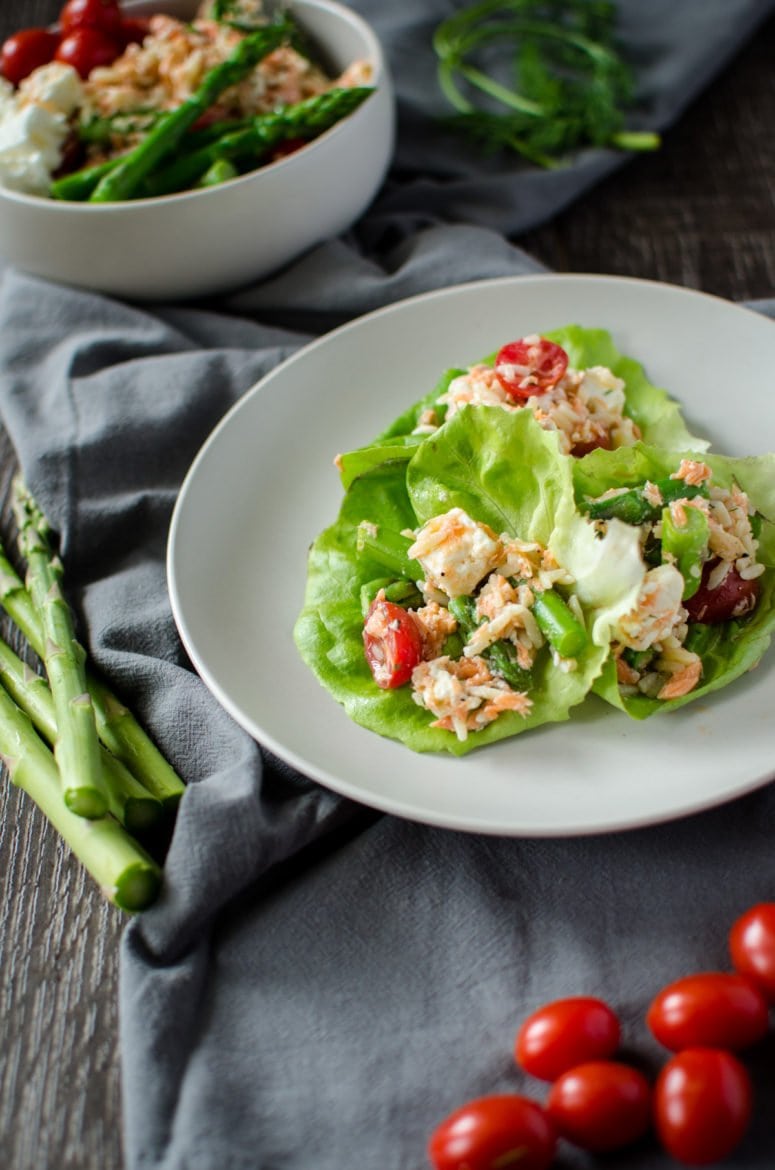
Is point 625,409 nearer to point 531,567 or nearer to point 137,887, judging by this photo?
point 531,567

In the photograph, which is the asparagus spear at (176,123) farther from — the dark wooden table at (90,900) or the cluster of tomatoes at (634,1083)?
the cluster of tomatoes at (634,1083)

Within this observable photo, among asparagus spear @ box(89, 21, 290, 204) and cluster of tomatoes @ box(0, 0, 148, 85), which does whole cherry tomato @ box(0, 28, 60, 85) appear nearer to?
cluster of tomatoes @ box(0, 0, 148, 85)

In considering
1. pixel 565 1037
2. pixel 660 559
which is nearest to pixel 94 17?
pixel 660 559

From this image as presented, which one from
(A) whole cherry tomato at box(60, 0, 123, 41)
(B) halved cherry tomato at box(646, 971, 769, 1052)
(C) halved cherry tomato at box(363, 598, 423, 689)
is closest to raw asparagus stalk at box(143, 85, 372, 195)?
Result: (A) whole cherry tomato at box(60, 0, 123, 41)

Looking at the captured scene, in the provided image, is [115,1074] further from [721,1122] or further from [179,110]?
[179,110]

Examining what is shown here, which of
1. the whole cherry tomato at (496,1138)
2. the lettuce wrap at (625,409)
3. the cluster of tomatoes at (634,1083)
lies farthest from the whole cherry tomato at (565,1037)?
the lettuce wrap at (625,409)

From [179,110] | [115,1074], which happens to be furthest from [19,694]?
[179,110]

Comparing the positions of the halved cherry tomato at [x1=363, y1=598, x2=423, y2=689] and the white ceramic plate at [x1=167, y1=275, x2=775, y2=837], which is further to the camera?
the halved cherry tomato at [x1=363, y1=598, x2=423, y2=689]
